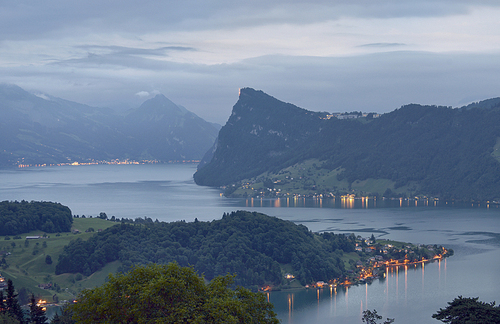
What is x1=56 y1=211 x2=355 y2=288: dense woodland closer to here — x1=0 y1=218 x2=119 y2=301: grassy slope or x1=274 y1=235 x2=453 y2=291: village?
x1=0 y1=218 x2=119 y2=301: grassy slope

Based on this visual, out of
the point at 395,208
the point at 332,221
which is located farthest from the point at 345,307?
the point at 395,208

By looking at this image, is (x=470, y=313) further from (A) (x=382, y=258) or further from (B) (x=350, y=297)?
(A) (x=382, y=258)

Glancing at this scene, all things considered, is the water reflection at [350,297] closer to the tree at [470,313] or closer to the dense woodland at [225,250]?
the dense woodland at [225,250]

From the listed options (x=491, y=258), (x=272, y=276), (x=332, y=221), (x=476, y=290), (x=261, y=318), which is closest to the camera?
(x=261, y=318)

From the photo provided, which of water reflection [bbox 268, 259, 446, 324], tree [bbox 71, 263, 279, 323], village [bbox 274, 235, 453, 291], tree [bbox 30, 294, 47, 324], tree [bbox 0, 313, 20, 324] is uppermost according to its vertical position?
tree [bbox 71, 263, 279, 323]

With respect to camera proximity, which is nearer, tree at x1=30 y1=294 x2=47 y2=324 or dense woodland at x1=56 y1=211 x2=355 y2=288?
tree at x1=30 y1=294 x2=47 y2=324

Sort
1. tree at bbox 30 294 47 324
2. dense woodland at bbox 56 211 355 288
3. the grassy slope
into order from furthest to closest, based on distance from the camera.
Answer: dense woodland at bbox 56 211 355 288 < the grassy slope < tree at bbox 30 294 47 324

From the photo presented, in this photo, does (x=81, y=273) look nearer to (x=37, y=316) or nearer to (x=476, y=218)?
(x=37, y=316)

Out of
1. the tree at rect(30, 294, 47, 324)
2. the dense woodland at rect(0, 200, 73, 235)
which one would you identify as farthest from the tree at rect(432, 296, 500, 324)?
the dense woodland at rect(0, 200, 73, 235)
